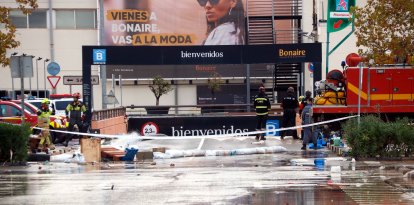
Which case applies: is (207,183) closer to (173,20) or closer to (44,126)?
(44,126)

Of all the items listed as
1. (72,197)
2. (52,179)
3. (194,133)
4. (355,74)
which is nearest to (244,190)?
(72,197)

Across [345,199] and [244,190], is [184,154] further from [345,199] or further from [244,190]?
[345,199]

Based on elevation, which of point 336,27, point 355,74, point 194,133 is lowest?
point 194,133

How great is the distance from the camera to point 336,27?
28.4 meters

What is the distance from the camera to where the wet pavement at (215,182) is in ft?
37.4

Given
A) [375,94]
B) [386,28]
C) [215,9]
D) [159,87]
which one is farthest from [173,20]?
[386,28]

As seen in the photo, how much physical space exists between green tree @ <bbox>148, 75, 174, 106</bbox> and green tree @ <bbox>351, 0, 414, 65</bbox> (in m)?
32.6

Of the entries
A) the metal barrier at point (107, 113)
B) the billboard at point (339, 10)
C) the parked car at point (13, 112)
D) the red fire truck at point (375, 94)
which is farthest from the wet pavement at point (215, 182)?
the billboard at point (339, 10)

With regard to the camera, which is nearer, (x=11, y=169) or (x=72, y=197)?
(x=72, y=197)

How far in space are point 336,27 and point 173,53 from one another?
20.4 feet

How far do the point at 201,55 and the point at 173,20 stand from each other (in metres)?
30.7

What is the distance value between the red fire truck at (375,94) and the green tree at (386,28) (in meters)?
2.13

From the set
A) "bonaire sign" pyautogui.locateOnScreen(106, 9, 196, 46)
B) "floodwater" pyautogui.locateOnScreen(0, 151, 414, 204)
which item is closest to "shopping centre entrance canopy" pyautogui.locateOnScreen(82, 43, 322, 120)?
"floodwater" pyautogui.locateOnScreen(0, 151, 414, 204)

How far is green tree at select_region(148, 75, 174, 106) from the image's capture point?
2135 inches
